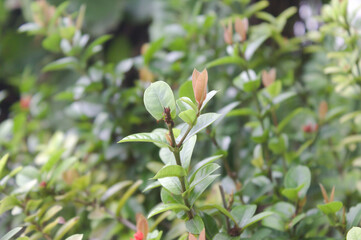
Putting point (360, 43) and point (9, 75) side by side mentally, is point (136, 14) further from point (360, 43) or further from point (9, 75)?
point (360, 43)

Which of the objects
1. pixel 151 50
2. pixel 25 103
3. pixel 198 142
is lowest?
pixel 198 142

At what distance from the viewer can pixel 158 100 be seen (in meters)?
0.43

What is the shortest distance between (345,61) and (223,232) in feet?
1.48

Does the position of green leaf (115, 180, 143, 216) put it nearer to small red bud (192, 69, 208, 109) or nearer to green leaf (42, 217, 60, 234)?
green leaf (42, 217, 60, 234)

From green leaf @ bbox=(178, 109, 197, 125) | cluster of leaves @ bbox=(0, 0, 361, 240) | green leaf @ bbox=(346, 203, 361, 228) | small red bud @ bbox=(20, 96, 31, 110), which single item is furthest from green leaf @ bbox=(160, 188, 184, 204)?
small red bud @ bbox=(20, 96, 31, 110)

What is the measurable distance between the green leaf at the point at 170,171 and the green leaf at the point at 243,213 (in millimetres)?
119

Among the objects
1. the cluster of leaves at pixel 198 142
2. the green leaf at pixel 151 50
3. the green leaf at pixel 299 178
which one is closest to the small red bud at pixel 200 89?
the cluster of leaves at pixel 198 142

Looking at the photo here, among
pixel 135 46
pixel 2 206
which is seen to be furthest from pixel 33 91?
pixel 2 206

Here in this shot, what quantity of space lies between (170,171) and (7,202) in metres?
0.30

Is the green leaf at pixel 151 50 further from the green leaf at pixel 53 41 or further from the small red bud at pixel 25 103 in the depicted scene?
→ the small red bud at pixel 25 103

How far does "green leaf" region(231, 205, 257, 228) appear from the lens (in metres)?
0.48

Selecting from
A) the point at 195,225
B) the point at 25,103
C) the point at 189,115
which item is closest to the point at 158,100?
the point at 189,115

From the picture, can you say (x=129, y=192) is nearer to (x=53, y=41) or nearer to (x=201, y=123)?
(x=201, y=123)

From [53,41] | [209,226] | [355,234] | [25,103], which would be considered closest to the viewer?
[355,234]
